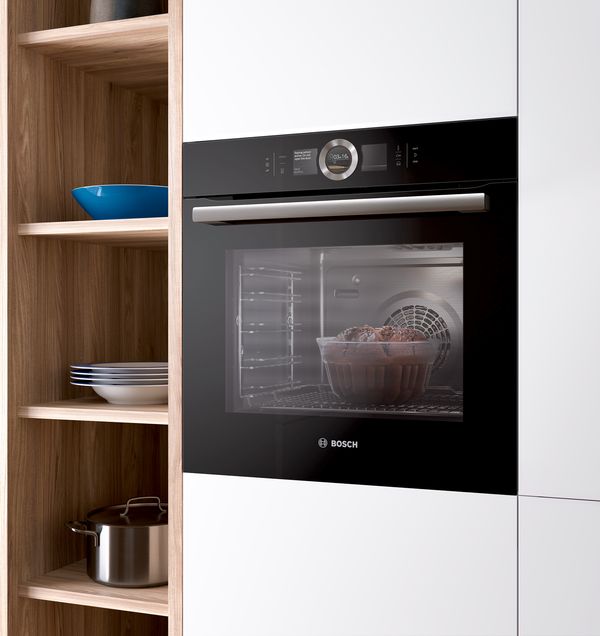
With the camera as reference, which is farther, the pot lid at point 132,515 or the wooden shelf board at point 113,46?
the pot lid at point 132,515

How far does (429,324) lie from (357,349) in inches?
5.5

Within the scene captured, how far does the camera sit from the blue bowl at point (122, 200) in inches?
74.0

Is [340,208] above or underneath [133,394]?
above

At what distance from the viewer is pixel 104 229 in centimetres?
177

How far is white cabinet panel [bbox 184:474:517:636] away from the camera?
4.76ft

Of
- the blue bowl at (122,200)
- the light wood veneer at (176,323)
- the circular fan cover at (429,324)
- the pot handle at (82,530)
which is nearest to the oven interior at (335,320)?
the circular fan cover at (429,324)

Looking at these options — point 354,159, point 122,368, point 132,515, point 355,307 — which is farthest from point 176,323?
point 132,515

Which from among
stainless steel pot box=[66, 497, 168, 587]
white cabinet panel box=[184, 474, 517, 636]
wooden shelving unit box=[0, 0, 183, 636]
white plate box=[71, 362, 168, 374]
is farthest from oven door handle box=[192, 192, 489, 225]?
stainless steel pot box=[66, 497, 168, 587]

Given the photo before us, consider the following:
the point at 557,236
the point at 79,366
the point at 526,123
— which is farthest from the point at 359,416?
the point at 79,366

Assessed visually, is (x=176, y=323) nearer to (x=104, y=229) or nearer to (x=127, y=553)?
(x=104, y=229)

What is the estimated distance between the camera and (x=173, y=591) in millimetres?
1679

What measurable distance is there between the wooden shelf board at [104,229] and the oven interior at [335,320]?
0.21 m

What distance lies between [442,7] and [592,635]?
109 centimetres

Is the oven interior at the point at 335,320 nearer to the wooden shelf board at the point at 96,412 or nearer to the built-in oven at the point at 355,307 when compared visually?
the built-in oven at the point at 355,307
